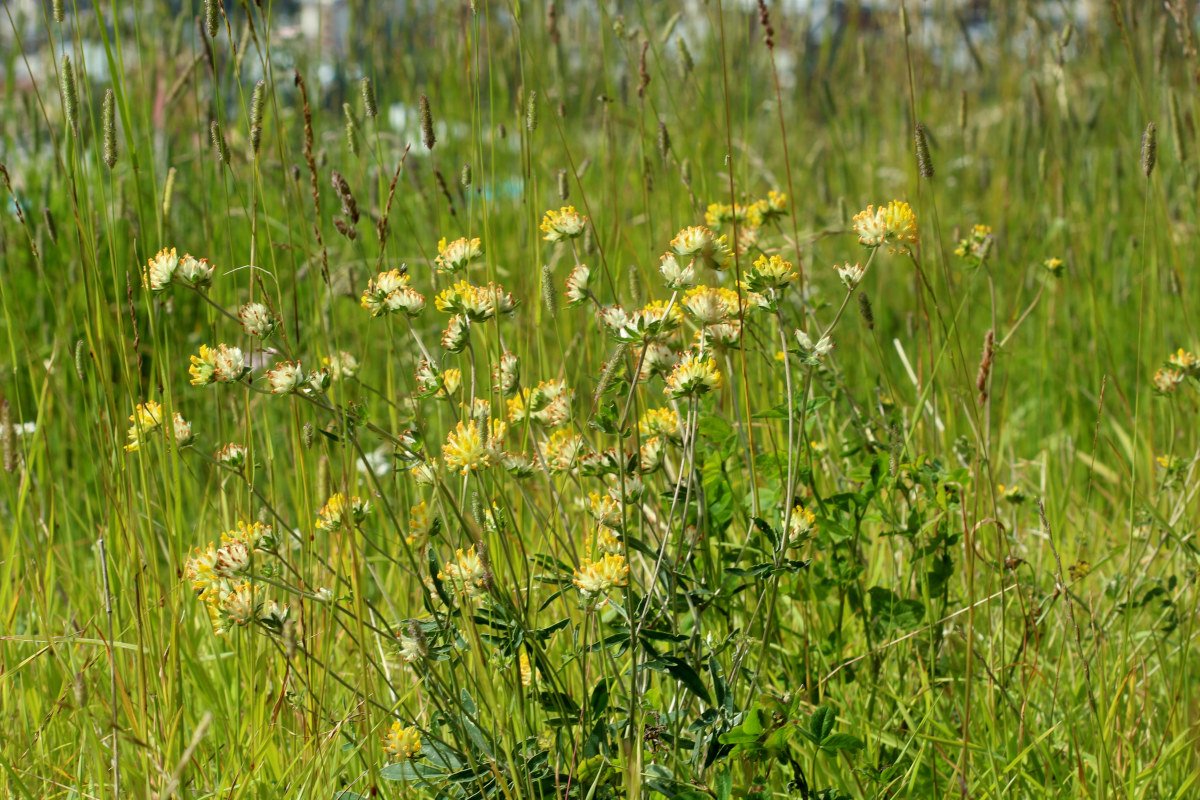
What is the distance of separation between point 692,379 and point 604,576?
0.20 m

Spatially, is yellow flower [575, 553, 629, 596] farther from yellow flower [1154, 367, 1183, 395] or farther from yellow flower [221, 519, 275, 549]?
yellow flower [1154, 367, 1183, 395]

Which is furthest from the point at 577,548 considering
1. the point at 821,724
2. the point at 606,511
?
the point at 821,724

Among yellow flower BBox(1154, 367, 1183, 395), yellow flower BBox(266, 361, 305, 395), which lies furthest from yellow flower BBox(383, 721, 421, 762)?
yellow flower BBox(1154, 367, 1183, 395)

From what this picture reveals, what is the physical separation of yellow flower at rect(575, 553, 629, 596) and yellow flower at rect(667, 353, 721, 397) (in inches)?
6.3

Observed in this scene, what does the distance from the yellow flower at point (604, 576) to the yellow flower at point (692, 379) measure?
0.16 meters

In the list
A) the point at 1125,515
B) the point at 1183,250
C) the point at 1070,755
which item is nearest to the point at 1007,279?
the point at 1183,250

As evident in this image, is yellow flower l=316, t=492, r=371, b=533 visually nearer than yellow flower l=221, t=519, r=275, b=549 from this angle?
No

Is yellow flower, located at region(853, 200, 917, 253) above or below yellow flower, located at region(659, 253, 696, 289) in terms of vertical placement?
above

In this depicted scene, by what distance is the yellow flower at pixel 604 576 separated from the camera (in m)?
1.12

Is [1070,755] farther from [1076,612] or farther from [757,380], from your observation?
[757,380]

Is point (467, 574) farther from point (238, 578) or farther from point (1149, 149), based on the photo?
point (1149, 149)

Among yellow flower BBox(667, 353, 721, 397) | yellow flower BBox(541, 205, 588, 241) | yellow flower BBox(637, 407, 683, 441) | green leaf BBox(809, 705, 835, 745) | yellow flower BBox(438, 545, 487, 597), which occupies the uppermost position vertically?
yellow flower BBox(541, 205, 588, 241)

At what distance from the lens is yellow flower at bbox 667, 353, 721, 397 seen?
43.9 inches

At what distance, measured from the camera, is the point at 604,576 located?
112 cm
